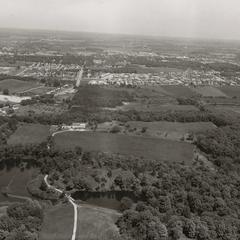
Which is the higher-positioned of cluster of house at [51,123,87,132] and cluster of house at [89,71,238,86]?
cluster of house at [51,123,87,132]

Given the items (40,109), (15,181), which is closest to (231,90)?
(40,109)

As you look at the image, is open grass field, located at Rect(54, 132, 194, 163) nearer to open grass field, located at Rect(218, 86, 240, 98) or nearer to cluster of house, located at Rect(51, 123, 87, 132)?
cluster of house, located at Rect(51, 123, 87, 132)

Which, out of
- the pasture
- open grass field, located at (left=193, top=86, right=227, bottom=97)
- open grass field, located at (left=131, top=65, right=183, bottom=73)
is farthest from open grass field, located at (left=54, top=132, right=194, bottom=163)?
open grass field, located at (left=131, top=65, right=183, bottom=73)

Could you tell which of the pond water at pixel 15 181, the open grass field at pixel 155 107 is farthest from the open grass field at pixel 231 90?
the pond water at pixel 15 181

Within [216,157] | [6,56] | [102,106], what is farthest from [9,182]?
[6,56]

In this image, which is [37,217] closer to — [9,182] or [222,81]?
[9,182]

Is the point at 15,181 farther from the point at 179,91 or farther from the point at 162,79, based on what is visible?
the point at 162,79
